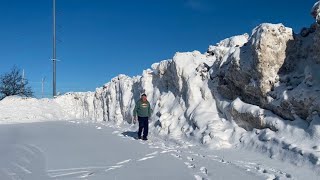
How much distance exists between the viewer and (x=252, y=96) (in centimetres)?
1214

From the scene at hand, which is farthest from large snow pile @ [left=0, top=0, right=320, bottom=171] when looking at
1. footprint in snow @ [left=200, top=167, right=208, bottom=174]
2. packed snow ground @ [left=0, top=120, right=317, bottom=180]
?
footprint in snow @ [left=200, top=167, right=208, bottom=174]

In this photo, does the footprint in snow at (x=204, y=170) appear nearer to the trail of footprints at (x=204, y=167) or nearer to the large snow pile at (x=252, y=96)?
the trail of footprints at (x=204, y=167)

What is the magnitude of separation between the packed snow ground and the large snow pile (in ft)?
2.29

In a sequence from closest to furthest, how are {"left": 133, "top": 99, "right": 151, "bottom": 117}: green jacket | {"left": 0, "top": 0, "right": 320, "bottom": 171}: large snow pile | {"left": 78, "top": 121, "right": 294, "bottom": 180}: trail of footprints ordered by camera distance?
{"left": 78, "top": 121, "right": 294, "bottom": 180}: trail of footprints
{"left": 0, "top": 0, "right": 320, "bottom": 171}: large snow pile
{"left": 133, "top": 99, "right": 151, "bottom": 117}: green jacket

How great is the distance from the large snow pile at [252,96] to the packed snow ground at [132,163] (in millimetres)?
699

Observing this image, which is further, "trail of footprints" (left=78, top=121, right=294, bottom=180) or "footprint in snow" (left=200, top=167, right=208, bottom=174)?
"footprint in snow" (left=200, top=167, right=208, bottom=174)

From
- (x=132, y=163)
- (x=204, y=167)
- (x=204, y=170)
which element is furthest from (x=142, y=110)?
(x=204, y=170)

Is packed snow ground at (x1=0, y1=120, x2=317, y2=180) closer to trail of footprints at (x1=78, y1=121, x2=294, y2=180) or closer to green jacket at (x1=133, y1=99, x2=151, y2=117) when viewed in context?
trail of footprints at (x1=78, y1=121, x2=294, y2=180)

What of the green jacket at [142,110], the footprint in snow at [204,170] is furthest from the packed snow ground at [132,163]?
the green jacket at [142,110]

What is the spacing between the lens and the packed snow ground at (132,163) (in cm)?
762

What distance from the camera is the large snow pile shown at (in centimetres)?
964

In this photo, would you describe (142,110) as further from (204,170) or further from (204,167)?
(204,170)

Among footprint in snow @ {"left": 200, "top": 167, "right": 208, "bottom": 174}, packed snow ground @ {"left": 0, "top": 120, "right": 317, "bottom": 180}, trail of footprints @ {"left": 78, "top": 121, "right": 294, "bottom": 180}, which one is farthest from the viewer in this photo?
footprint in snow @ {"left": 200, "top": 167, "right": 208, "bottom": 174}

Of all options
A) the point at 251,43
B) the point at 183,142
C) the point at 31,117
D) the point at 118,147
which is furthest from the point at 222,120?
the point at 31,117
